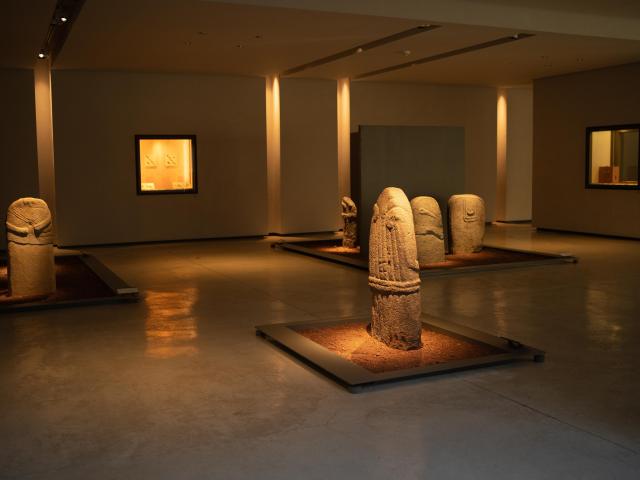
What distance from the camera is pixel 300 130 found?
19.6 metres

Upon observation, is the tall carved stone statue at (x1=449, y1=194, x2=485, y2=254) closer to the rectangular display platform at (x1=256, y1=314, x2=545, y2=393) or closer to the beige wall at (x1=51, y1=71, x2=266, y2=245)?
the rectangular display platform at (x1=256, y1=314, x2=545, y2=393)

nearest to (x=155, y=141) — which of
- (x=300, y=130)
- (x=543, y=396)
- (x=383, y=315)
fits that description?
(x=300, y=130)

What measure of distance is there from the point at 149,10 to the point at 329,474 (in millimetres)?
8294

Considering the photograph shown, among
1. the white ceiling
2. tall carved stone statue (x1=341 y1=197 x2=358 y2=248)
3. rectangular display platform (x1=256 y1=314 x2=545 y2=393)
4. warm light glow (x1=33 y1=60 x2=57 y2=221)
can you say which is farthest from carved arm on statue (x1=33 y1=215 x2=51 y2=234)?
warm light glow (x1=33 y1=60 x2=57 y2=221)

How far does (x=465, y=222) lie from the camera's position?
14289mm

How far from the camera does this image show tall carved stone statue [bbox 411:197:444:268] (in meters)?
13.1

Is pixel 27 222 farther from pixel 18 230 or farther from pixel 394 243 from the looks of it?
pixel 394 243

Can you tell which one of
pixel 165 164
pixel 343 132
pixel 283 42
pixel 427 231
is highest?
pixel 283 42

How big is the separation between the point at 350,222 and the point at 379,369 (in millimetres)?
9001

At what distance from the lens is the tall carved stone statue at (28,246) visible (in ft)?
34.0

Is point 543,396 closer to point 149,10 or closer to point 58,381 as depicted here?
point 58,381

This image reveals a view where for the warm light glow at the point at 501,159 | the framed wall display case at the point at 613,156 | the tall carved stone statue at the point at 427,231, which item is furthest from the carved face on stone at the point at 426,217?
the warm light glow at the point at 501,159

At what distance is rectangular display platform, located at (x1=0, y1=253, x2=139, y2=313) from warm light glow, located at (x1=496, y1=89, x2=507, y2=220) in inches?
508

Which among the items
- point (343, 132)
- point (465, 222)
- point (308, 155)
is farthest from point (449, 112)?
point (465, 222)
